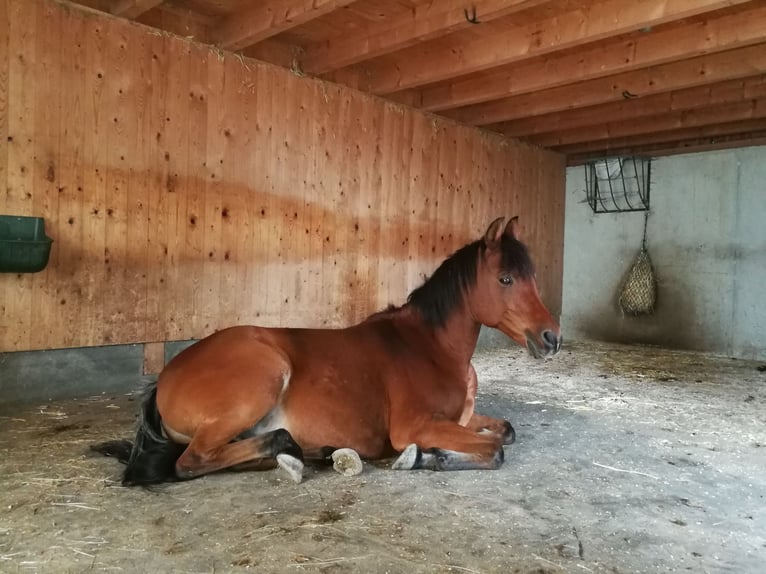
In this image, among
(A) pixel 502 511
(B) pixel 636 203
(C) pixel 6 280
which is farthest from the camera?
(B) pixel 636 203

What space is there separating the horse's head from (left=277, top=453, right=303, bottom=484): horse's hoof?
1177 millimetres

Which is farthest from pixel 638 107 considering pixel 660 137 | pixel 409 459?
pixel 409 459

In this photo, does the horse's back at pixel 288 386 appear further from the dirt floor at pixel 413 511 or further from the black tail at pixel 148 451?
the dirt floor at pixel 413 511

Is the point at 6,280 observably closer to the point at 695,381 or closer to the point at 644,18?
the point at 644,18

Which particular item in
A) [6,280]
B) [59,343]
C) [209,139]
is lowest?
[59,343]

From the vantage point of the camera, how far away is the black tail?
6.97 ft

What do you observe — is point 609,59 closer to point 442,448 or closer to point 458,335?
point 458,335

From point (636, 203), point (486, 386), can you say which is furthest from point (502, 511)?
point (636, 203)

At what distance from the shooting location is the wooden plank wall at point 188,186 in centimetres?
347

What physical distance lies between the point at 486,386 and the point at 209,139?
2.98 metres

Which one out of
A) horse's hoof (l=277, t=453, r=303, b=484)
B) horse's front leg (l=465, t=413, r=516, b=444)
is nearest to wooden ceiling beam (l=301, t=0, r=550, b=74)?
horse's front leg (l=465, t=413, r=516, b=444)

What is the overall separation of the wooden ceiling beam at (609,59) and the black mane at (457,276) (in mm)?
2546

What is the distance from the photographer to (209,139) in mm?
4250

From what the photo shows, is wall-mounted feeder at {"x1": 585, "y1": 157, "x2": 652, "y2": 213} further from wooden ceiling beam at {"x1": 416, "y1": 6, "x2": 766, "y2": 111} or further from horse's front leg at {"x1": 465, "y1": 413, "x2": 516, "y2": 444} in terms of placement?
horse's front leg at {"x1": 465, "y1": 413, "x2": 516, "y2": 444}
